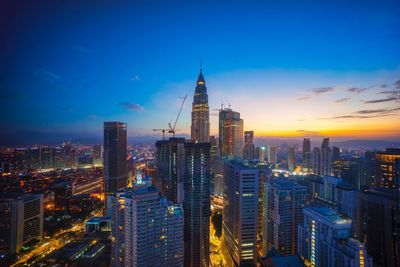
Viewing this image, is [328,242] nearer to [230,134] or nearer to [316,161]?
[316,161]

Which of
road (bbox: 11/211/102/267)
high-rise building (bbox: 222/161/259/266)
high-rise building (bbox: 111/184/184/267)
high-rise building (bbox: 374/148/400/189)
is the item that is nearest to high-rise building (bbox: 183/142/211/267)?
high-rise building (bbox: 222/161/259/266)

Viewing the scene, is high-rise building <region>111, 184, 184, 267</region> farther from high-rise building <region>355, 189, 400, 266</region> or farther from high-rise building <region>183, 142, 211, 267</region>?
high-rise building <region>355, 189, 400, 266</region>

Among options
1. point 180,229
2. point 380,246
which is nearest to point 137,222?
point 180,229

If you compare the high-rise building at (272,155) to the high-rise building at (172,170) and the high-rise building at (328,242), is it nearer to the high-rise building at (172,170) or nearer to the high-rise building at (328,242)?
the high-rise building at (172,170)

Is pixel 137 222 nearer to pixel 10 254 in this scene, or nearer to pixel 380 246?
pixel 10 254

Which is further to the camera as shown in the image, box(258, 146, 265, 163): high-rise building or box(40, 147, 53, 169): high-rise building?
box(258, 146, 265, 163): high-rise building

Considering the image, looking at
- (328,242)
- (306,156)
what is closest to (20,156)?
(328,242)
